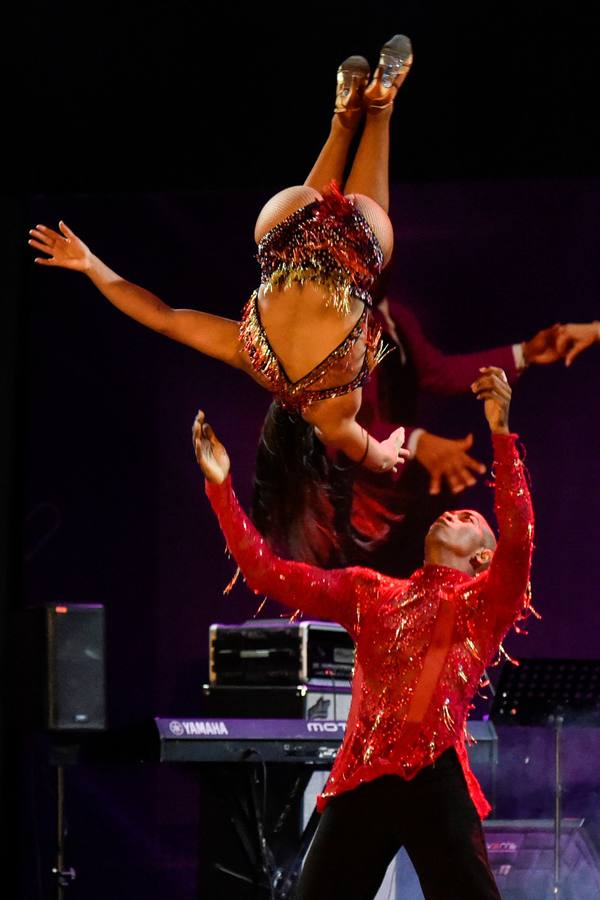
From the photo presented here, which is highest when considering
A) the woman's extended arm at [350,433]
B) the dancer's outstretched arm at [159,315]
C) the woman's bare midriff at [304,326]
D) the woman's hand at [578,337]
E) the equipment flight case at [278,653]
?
the woman's hand at [578,337]

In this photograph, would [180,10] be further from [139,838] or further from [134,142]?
[139,838]

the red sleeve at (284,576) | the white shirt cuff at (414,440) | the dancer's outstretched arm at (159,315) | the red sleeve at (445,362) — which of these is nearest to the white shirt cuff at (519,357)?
the red sleeve at (445,362)

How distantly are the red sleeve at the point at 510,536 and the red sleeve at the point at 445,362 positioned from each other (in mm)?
2307

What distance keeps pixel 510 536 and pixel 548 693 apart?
151cm

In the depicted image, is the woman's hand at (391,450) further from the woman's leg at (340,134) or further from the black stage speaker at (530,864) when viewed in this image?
the black stage speaker at (530,864)

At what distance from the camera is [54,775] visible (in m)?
5.73

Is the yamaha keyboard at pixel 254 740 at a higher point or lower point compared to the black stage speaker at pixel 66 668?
lower

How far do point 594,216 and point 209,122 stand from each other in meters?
1.70

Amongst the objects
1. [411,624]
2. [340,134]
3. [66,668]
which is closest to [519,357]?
[340,134]

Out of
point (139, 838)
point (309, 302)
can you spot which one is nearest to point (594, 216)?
point (309, 302)

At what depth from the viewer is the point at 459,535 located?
360 centimetres

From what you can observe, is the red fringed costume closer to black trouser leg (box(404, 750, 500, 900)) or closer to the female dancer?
the female dancer

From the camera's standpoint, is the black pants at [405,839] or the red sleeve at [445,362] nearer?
the black pants at [405,839]

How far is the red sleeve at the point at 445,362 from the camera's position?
18.5ft
